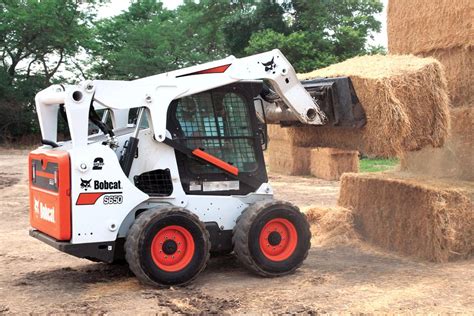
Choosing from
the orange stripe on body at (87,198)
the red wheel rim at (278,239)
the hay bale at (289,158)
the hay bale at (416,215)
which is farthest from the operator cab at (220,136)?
the hay bale at (289,158)

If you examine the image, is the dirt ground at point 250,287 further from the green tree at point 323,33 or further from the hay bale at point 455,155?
the green tree at point 323,33

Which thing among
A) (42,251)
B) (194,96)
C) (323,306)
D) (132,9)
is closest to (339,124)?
(194,96)

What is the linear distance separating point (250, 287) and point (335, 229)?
2512 mm

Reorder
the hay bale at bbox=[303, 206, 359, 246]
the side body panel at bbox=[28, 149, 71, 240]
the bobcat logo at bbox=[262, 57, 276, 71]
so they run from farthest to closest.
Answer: the hay bale at bbox=[303, 206, 359, 246]
the bobcat logo at bbox=[262, 57, 276, 71]
the side body panel at bbox=[28, 149, 71, 240]

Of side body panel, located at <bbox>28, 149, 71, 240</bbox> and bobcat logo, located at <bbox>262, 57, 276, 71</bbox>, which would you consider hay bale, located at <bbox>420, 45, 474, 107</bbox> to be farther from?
side body panel, located at <bbox>28, 149, 71, 240</bbox>

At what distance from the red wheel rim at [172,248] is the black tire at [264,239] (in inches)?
20.8

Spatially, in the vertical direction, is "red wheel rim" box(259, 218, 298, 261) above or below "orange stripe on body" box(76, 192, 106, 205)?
below

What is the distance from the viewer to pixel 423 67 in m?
6.77

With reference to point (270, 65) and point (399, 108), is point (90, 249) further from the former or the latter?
point (399, 108)

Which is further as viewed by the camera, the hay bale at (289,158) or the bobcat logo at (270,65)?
the hay bale at (289,158)

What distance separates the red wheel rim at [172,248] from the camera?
6.01m

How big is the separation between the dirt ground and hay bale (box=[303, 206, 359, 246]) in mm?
161

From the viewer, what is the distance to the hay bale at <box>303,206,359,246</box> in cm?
824

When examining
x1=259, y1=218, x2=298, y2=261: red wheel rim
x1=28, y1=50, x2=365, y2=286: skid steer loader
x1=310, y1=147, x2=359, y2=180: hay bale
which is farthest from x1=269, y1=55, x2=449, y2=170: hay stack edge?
x1=310, y1=147, x2=359, y2=180: hay bale
